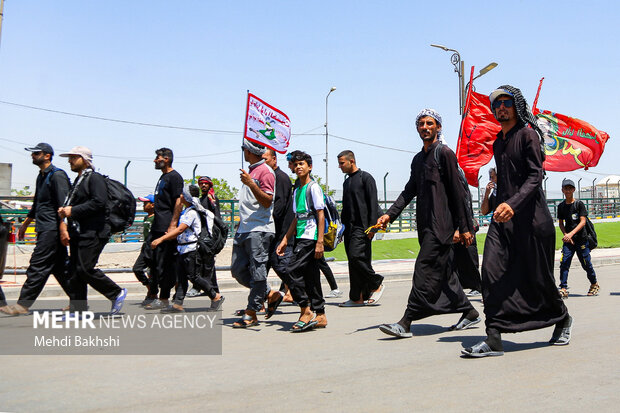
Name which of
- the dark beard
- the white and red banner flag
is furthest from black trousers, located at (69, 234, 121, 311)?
the white and red banner flag

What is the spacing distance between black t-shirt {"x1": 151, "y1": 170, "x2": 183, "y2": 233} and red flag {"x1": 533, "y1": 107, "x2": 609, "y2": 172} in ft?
26.3

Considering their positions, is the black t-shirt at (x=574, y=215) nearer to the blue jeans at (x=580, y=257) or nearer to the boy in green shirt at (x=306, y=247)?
the blue jeans at (x=580, y=257)

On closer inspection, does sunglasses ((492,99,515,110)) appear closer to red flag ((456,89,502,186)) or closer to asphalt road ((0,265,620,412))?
asphalt road ((0,265,620,412))

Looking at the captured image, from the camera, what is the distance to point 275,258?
6582 millimetres

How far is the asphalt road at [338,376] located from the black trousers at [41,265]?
4.69ft

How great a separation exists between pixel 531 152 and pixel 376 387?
227cm

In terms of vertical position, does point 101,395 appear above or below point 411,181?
below

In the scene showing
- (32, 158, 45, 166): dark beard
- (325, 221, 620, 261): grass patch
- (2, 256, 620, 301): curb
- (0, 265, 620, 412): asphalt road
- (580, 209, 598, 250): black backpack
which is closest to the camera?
(0, 265, 620, 412): asphalt road

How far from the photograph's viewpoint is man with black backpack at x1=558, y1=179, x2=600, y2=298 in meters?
9.33

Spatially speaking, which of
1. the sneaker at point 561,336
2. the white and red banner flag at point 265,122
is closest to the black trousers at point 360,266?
the white and red banner flag at point 265,122

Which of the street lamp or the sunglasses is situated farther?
the street lamp

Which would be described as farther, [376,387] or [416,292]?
[416,292]

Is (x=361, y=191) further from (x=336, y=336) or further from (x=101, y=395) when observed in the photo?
(x=101, y=395)

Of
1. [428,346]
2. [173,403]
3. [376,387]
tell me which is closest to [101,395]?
[173,403]
